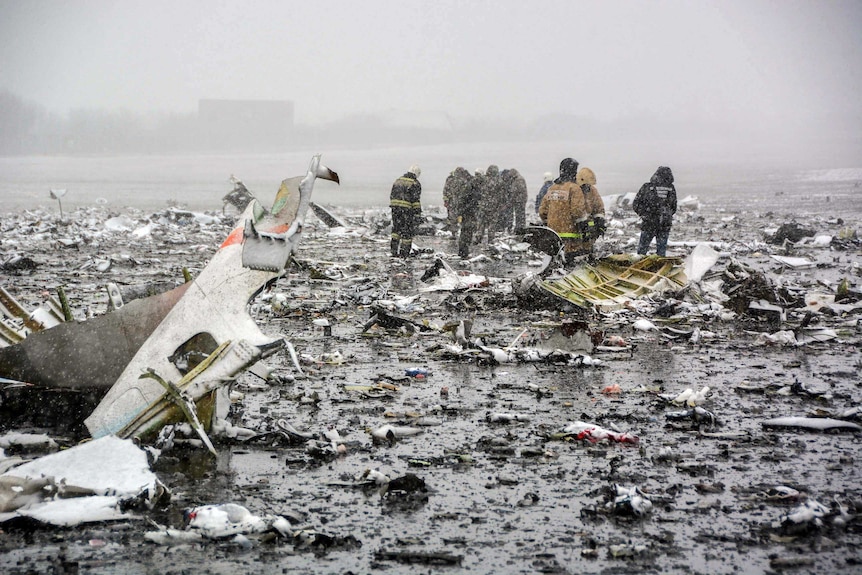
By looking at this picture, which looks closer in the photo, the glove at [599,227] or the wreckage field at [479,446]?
the wreckage field at [479,446]

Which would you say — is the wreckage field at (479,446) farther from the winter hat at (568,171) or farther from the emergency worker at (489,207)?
the emergency worker at (489,207)

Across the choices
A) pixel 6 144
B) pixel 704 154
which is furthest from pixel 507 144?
pixel 6 144

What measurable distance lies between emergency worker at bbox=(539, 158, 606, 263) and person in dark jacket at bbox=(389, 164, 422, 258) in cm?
363

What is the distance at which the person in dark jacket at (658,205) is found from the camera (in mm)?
12305

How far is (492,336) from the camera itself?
8352 millimetres

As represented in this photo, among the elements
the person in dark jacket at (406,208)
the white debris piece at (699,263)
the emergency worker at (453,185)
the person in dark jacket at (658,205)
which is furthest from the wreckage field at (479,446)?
the emergency worker at (453,185)

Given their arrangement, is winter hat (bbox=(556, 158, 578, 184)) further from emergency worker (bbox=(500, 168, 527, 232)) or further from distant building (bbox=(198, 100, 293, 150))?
distant building (bbox=(198, 100, 293, 150))

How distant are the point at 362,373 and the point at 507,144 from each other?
95860mm

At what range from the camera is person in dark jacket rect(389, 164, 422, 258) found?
14445 mm

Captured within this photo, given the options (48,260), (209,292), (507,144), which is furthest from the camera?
(507,144)

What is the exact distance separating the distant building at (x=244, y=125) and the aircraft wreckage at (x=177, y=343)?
8513cm

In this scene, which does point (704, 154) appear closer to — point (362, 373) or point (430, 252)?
point (430, 252)

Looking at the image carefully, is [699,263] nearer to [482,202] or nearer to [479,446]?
[479,446]

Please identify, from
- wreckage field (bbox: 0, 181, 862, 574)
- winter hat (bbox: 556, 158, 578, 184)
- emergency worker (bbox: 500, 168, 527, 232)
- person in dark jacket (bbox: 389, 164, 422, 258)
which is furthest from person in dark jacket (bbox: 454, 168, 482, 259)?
wreckage field (bbox: 0, 181, 862, 574)
